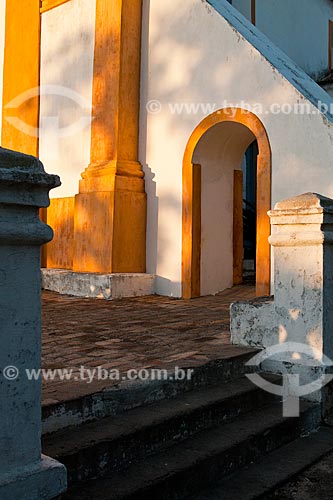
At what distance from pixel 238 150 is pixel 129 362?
556 centimetres

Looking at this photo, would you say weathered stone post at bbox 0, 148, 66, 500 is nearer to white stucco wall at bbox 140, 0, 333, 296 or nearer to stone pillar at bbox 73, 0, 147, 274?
white stucco wall at bbox 140, 0, 333, 296

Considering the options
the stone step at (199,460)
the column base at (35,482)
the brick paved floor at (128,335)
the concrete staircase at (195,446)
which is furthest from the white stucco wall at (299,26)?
the column base at (35,482)

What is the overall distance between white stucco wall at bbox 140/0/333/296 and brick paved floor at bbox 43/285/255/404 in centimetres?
139

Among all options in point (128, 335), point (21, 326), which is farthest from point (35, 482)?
point (128, 335)

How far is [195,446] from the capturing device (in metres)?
3.11

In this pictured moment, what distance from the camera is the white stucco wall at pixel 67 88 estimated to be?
31.0 feet

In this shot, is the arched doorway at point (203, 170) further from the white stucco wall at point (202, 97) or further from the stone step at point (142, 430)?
the stone step at point (142, 430)

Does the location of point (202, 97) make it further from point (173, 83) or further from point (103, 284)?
point (103, 284)

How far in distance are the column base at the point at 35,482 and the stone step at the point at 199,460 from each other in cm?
33

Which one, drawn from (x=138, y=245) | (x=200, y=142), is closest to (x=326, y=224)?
(x=200, y=142)

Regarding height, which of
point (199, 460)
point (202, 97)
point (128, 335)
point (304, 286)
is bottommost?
point (199, 460)

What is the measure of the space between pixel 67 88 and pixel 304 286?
709 cm

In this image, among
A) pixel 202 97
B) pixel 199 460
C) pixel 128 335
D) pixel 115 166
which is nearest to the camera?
pixel 199 460

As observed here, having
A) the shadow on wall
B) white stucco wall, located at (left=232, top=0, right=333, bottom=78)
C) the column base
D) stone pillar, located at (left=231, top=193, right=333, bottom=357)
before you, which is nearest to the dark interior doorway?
white stucco wall, located at (left=232, top=0, right=333, bottom=78)
